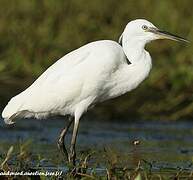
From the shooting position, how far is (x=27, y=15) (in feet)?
42.9

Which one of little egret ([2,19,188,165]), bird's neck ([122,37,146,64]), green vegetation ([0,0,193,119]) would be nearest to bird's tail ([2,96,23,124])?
little egret ([2,19,188,165])

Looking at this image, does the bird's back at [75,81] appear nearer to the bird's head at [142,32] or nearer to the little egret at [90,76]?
the little egret at [90,76]

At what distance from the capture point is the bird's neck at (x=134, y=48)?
7.88 meters

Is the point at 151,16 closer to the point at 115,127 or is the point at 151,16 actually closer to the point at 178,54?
the point at 178,54

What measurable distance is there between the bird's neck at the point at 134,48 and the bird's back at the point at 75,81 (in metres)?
0.08

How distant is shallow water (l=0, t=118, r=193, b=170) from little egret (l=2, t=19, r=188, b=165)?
0.76 metres

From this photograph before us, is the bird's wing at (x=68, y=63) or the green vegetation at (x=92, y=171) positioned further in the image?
the bird's wing at (x=68, y=63)

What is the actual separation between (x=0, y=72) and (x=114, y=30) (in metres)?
2.06

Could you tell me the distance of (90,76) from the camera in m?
7.76

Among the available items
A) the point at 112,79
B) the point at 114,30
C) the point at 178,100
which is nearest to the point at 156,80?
the point at 178,100

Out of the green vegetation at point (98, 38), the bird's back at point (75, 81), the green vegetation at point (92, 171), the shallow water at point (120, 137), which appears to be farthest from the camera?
the green vegetation at point (98, 38)

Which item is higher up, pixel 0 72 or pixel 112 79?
pixel 0 72

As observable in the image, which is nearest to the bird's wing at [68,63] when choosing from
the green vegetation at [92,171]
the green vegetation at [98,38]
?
the green vegetation at [92,171]

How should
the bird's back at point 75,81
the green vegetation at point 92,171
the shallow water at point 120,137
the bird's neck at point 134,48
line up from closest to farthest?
the green vegetation at point 92,171
the bird's back at point 75,81
the bird's neck at point 134,48
the shallow water at point 120,137
